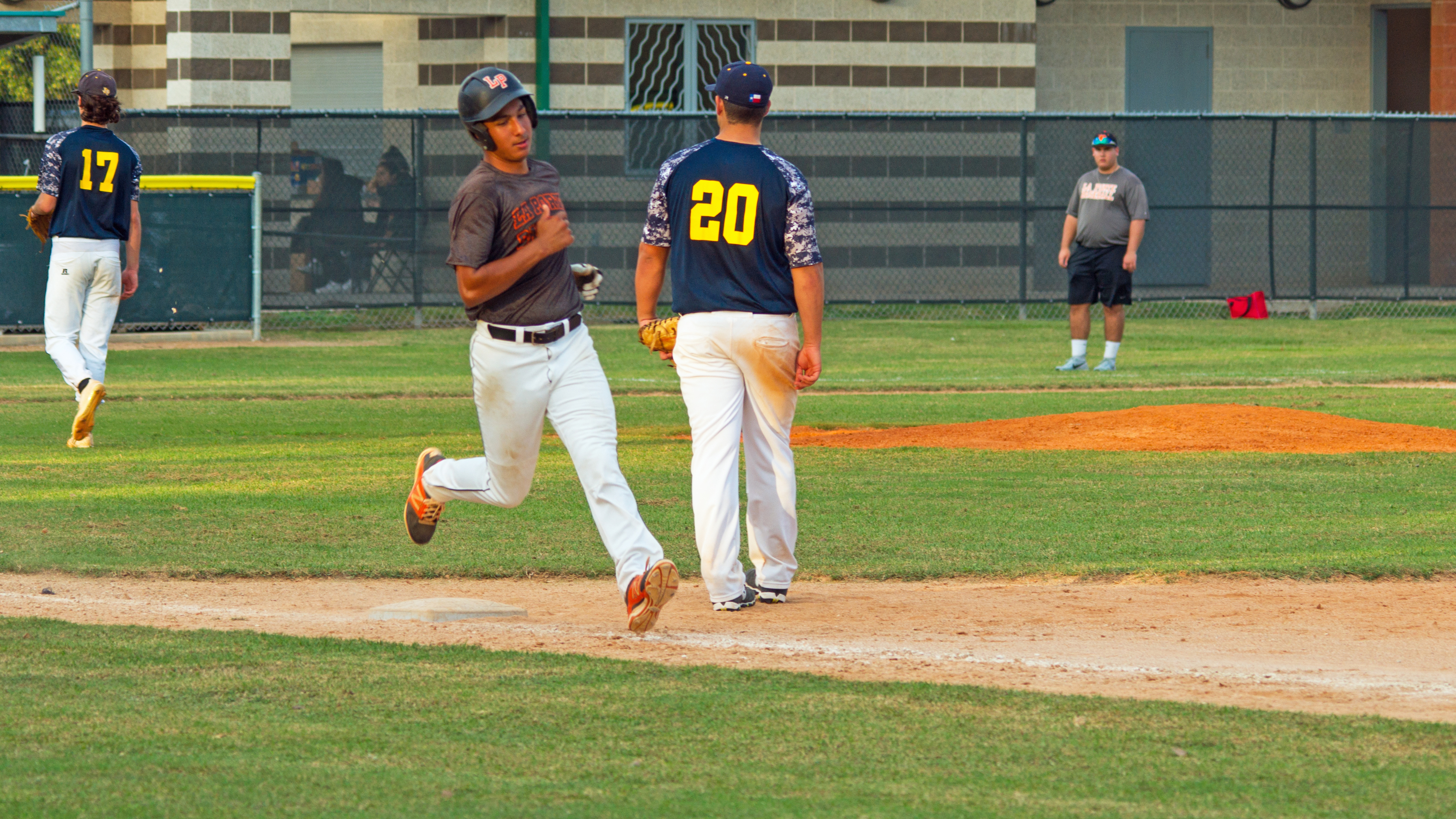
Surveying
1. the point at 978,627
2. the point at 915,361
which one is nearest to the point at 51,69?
the point at 915,361

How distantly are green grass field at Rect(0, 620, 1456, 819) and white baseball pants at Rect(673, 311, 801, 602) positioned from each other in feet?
3.40

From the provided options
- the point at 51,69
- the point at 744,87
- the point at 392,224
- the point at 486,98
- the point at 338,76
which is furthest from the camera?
the point at 51,69

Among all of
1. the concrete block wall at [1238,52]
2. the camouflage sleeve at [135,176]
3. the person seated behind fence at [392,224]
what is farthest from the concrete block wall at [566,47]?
the camouflage sleeve at [135,176]

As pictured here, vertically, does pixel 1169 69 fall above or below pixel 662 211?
above

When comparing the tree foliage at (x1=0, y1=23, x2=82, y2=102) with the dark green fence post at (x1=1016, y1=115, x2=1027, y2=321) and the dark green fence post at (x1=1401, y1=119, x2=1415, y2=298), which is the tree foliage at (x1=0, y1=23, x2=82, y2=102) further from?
the dark green fence post at (x1=1401, y1=119, x2=1415, y2=298)

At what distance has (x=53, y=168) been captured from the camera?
1052 cm

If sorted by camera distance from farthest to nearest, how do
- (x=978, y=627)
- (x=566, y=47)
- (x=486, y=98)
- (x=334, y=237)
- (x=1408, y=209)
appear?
(x=1408, y=209) → (x=566, y=47) → (x=334, y=237) → (x=978, y=627) → (x=486, y=98)

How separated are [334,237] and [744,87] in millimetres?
14660

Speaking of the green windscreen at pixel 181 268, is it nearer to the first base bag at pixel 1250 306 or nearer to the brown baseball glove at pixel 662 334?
the first base bag at pixel 1250 306

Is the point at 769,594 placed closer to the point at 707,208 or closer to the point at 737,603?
the point at 737,603

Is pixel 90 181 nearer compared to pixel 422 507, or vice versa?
pixel 422 507

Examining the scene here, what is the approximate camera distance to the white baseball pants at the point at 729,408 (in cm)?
632

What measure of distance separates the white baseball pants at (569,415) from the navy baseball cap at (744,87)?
40.4 inches

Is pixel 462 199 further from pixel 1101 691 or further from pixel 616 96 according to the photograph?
pixel 616 96
